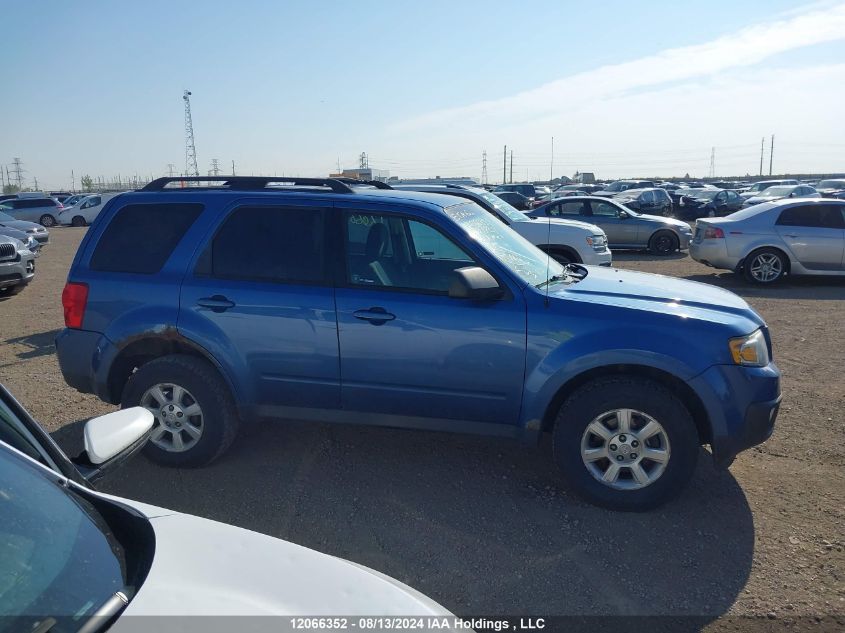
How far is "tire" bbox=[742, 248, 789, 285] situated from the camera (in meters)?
12.2

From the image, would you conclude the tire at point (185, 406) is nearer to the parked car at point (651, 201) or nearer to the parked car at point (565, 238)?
the parked car at point (565, 238)

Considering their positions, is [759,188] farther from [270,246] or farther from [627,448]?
[270,246]

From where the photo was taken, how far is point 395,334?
420 cm

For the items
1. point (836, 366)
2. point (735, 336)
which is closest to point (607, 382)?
point (735, 336)

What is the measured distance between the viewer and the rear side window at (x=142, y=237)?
15.3ft

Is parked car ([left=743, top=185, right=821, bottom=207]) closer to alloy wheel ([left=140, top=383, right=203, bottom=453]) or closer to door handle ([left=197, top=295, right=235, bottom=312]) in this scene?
door handle ([left=197, top=295, right=235, bottom=312])

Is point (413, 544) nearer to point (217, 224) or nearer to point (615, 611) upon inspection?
point (615, 611)

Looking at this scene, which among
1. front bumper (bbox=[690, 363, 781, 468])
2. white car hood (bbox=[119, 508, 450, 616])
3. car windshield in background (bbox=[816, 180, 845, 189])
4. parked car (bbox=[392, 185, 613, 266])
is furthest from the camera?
car windshield in background (bbox=[816, 180, 845, 189])

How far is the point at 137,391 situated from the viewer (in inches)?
178

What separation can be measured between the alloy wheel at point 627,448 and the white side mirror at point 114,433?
8.34 ft

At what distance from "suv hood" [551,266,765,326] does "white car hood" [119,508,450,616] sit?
264 centimetres

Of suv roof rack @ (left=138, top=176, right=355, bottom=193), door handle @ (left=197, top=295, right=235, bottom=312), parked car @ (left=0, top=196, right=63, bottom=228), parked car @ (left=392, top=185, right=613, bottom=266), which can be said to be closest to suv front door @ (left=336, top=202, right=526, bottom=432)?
suv roof rack @ (left=138, top=176, right=355, bottom=193)

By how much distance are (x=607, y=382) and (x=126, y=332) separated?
321cm

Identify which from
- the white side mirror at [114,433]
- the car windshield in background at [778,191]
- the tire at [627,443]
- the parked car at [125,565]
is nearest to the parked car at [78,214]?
the car windshield in background at [778,191]
